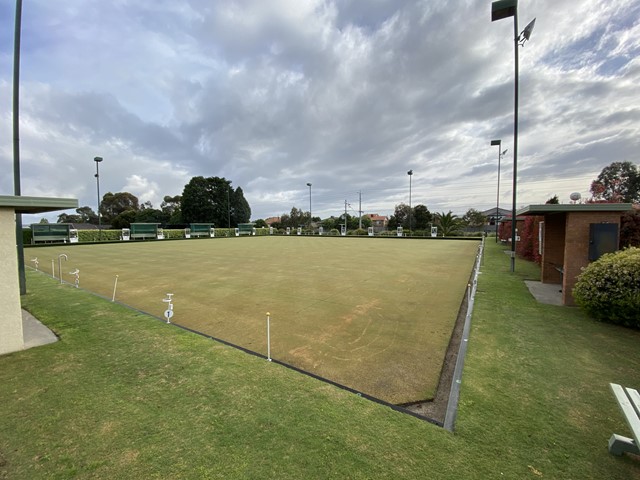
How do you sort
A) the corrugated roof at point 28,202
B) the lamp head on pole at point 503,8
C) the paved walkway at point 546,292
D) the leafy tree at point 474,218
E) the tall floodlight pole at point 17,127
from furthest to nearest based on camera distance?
the leafy tree at point 474,218, the lamp head on pole at point 503,8, the tall floodlight pole at point 17,127, the paved walkway at point 546,292, the corrugated roof at point 28,202

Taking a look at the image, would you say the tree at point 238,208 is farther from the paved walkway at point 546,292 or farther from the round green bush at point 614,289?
the round green bush at point 614,289

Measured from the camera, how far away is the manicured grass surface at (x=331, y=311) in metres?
4.02

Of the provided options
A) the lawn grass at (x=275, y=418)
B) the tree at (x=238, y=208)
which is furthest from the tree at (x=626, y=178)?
the tree at (x=238, y=208)

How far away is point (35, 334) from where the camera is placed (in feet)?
15.7

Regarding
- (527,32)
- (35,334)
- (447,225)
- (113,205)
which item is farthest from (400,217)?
(113,205)

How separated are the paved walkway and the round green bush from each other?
4.22 feet

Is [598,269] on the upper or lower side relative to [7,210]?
lower

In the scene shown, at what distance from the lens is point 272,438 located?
2.44m

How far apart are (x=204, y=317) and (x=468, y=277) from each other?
29.7 ft

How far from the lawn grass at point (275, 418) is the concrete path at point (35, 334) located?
0.88ft

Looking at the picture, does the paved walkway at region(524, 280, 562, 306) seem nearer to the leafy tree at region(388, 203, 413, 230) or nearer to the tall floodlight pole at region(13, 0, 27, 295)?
the tall floodlight pole at region(13, 0, 27, 295)

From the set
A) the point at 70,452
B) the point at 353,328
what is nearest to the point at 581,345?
the point at 353,328

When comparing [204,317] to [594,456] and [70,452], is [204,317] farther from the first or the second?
[594,456]

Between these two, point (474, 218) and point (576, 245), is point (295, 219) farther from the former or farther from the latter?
point (576, 245)
